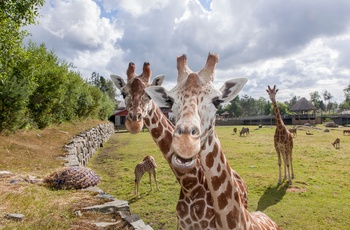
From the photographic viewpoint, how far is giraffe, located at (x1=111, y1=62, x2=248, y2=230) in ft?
10.7

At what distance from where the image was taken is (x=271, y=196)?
8672 millimetres

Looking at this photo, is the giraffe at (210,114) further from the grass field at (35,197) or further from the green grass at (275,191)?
the green grass at (275,191)

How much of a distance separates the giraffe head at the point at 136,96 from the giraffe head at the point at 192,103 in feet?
4.66

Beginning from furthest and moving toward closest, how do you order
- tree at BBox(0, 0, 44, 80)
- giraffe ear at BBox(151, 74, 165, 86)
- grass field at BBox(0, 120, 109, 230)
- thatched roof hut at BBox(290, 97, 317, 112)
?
1. thatched roof hut at BBox(290, 97, 317, 112)
2. tree at BBox(0, 0, 44, 80)
3. grass field at BBox(0, 120, 109, 230)
4. giraffe ear at BBox(151, 74, 165, 86)

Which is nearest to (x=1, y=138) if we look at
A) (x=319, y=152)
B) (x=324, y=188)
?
(x=324, y=188)

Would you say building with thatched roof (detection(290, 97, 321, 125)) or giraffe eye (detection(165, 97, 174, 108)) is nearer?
giraffe eye (detection(165, 97, 174, 108))

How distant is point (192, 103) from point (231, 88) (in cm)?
57

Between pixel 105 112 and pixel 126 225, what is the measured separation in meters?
39.1

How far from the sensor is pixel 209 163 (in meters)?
2.55

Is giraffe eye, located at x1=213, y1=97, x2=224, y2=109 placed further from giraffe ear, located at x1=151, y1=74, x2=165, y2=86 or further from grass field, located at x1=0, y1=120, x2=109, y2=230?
grass field, located at x1=0, y1=120, x2=109, y2=230

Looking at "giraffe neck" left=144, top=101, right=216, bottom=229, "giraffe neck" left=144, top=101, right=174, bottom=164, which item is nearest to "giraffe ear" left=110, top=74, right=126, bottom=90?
"giraffe neck" left=144, top=101, right=174, bottom=164

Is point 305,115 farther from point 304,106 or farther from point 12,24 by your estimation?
point 12,24

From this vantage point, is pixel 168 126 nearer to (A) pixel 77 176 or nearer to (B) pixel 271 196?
(A) pixel 77 176

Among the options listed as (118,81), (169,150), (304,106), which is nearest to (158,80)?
(118,81)
